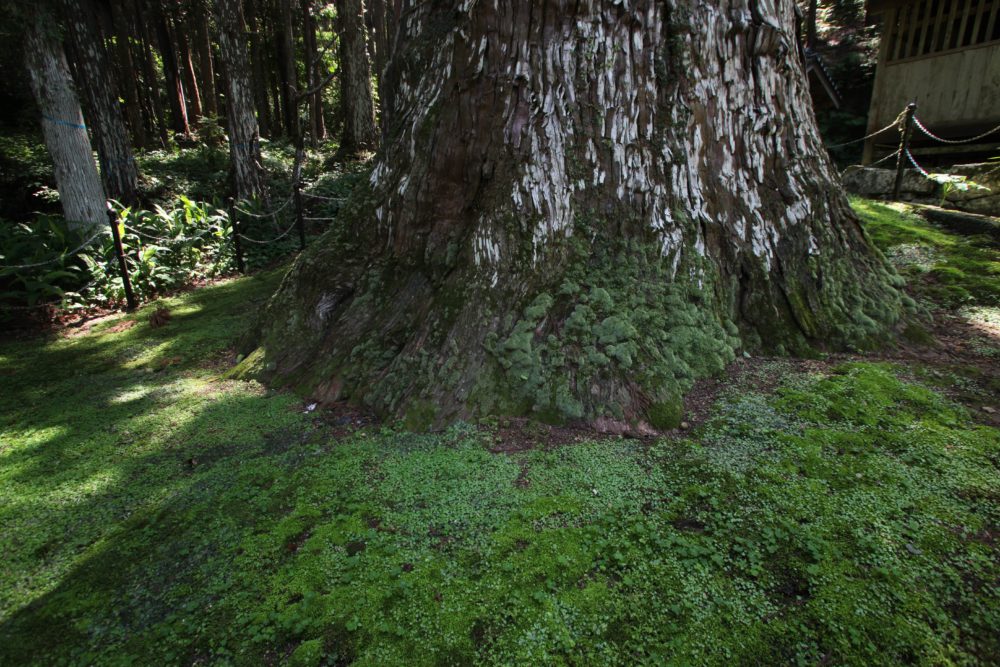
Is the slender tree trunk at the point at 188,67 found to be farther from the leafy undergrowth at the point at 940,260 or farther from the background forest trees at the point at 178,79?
the leafy undergrowth at the point at 940,260

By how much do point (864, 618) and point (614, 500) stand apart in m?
1.05

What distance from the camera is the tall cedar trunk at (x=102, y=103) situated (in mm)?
9562

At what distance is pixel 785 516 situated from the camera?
233 cm

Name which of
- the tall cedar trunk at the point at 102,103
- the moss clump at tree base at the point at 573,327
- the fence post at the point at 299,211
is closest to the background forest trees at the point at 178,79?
the tall cedar trunk at the point at 102,103

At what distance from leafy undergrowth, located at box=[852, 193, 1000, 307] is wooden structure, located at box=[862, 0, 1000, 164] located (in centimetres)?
584

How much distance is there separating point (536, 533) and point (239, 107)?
11.9m

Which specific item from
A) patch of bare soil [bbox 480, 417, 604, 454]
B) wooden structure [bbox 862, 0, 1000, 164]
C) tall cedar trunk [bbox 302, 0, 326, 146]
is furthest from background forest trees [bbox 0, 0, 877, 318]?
wooden structure [bbox 862, 0, 1000, 164]

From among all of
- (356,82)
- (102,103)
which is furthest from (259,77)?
(102,103)

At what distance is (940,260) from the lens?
5289 mm

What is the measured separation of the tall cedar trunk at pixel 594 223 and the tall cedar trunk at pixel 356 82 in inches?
515

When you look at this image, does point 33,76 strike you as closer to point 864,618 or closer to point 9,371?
point 9,371

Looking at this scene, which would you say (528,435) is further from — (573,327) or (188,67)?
(188,67)

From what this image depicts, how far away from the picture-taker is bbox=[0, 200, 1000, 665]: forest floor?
1.90 meters

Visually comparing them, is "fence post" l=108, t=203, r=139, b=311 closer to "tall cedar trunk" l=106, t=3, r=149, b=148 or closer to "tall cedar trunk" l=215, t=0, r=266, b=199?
"tall cedar trunk" l=215, t=0, r=266, b=199
